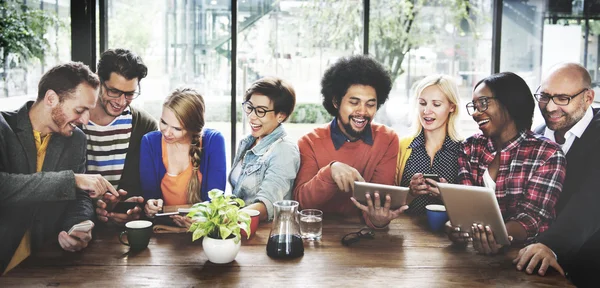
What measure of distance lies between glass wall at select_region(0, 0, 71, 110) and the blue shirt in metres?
0.59

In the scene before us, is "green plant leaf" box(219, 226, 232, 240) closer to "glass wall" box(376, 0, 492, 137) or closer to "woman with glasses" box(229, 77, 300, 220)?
"woman with glasses" box(229, 77, 300, 220)

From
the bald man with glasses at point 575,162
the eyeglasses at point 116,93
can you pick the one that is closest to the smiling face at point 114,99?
the eyeglasses at point 116,93

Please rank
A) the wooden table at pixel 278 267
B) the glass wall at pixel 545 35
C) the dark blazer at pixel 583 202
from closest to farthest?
the wooden table at pixel 278 267
the dark blazer at pixel 583 202
the glass wall at pixel 545 35

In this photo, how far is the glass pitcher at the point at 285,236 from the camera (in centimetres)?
196

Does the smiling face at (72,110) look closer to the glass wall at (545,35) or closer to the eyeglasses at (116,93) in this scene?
the eyeglasses at (116,93)

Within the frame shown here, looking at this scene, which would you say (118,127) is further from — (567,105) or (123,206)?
(567,105)

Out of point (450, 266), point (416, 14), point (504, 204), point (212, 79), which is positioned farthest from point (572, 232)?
point (212, 79)

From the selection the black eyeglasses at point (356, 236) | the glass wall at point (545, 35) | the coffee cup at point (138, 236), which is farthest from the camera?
the glass wall at point (545, 35)

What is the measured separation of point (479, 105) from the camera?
265 centimetres

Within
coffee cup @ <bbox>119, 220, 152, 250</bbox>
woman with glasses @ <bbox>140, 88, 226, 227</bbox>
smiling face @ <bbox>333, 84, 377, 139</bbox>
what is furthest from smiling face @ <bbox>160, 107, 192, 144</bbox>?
smiling face @ <bbox>333, 84, 377, 139</bbox>

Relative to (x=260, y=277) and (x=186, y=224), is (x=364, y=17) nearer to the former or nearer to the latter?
(x=186, y=224)

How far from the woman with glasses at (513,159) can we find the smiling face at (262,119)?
982 mm

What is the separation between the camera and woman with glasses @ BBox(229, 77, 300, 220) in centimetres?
266

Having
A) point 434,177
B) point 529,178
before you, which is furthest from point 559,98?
point 434,177
